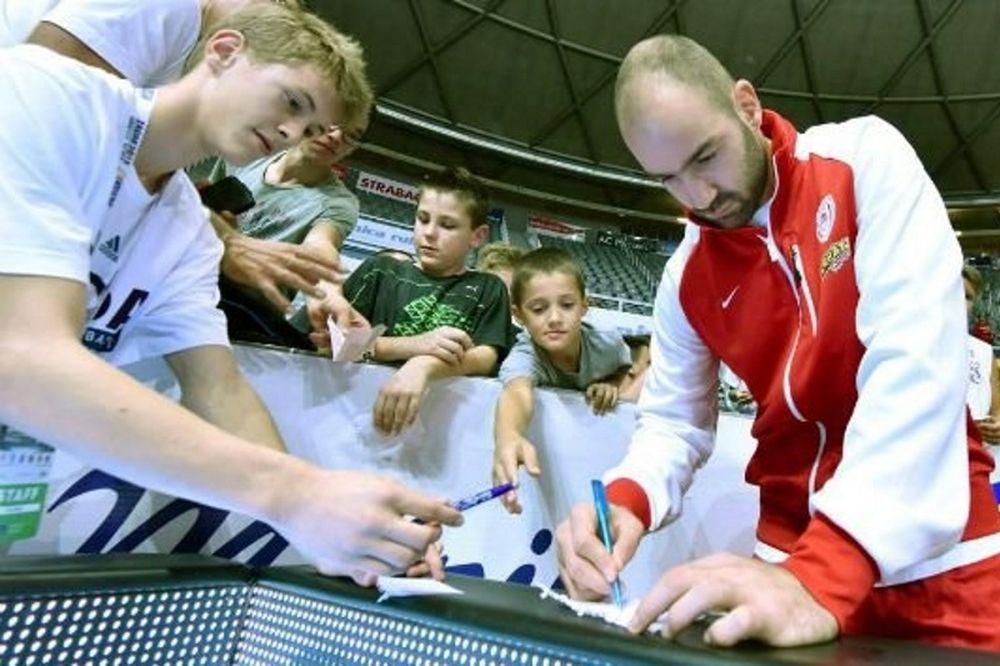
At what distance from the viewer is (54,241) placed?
35.2 inches

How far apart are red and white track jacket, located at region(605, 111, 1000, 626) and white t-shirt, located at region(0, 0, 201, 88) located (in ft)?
3.67

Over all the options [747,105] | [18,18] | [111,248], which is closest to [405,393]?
[111,248]

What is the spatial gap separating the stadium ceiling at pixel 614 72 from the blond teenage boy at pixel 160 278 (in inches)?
477

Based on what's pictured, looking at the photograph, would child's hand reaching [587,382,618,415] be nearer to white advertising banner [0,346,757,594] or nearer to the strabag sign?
white advertising banner [0,346,757,594]

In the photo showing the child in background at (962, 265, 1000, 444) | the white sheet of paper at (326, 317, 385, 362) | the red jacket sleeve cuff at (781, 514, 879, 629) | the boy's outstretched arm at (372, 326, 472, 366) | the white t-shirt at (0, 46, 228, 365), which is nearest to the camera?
the red jacket sleeve cuff at (781, 514, 879, 629)

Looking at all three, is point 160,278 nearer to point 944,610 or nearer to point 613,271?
point 944,610

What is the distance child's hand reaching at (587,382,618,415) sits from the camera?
2.06 m

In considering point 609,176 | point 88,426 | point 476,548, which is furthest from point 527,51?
point 88,426

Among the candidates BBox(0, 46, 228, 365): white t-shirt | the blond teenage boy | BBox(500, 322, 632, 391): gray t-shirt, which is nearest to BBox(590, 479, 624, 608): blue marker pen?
the blond teenage boy

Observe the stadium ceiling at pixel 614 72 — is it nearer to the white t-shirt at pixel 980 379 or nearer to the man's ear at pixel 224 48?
the white t-shirt at pixel 980 379

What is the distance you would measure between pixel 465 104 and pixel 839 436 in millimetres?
13196

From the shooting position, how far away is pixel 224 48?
1.27 meters

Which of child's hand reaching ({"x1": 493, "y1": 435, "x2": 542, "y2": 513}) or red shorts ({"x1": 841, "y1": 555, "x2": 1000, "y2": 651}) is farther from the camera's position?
child's hand reaching ({"x1": 493, "y1": 435, "x2": 542, "y2": 513})

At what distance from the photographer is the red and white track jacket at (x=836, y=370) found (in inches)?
34.4
